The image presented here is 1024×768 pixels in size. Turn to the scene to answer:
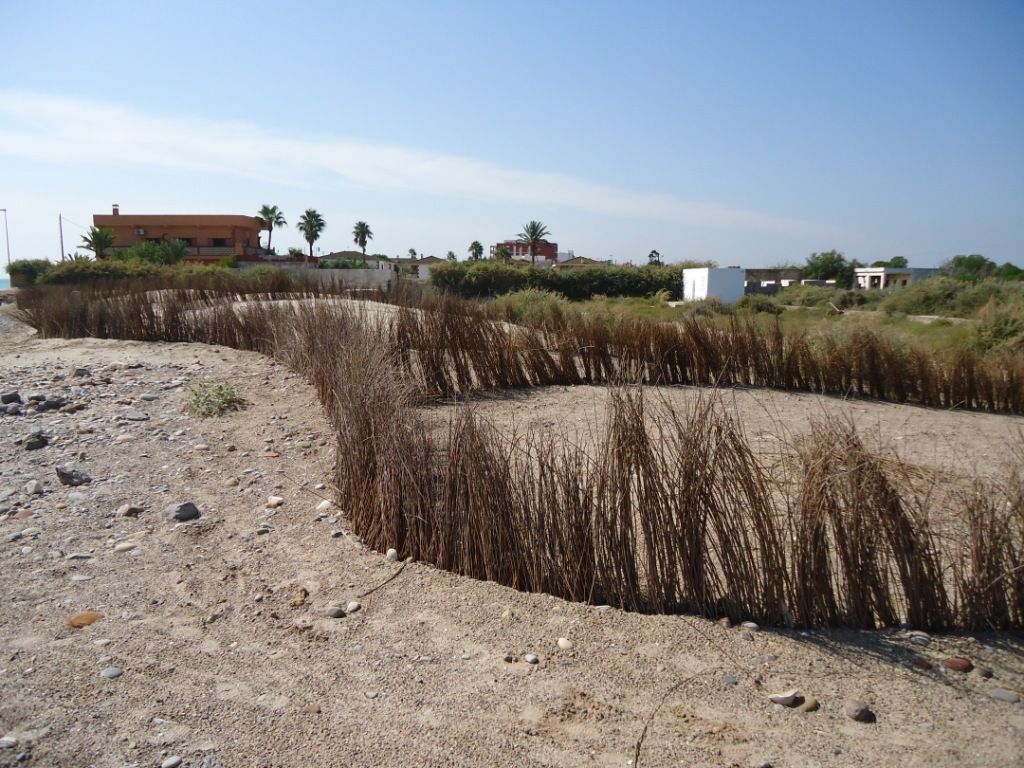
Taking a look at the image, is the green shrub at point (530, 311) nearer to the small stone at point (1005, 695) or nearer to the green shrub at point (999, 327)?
the small stone at point (1005, 695)

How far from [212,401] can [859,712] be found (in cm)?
571

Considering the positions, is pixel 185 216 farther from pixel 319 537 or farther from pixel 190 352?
pixel 319 537

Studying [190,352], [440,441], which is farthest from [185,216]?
[440,441]

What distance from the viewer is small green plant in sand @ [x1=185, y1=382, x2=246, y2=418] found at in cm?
641

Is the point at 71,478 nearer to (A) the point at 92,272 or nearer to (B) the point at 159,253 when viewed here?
(A) the point at 92,272

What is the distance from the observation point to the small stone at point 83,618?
9.70 ft

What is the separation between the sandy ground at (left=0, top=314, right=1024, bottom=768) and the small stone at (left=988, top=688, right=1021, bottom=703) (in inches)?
0.7

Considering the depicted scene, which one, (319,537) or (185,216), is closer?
(319,537)

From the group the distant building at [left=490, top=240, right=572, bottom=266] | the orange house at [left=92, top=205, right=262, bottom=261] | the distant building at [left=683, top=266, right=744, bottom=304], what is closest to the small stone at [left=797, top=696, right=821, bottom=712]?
the distant building at [left=683, top=266, right=744, bottom=304]

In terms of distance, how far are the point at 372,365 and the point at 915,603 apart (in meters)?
3.20

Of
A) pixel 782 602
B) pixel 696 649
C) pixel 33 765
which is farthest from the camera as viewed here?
pixel 782 602

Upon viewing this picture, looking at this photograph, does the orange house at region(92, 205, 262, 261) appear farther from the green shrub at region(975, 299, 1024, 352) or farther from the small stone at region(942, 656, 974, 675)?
the small stone at region(942, 656, 974, 675)

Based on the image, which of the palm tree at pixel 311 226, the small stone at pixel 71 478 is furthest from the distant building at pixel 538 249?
the small stone at pixel 71 478

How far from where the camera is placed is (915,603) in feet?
9.14
